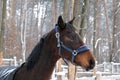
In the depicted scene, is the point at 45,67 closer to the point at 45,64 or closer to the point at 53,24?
the point at 45,64

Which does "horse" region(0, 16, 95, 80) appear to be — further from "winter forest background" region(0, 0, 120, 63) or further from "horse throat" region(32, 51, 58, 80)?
"winter forest background" region(0, 0, 120, 63)

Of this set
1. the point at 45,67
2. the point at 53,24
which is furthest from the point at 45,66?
the point at 53,24

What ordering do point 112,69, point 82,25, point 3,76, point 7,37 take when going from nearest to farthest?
point 3,76
point 82,25
point 112,69
point 7,37

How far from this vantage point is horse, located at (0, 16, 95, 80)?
3922mm

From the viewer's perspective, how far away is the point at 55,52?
4.04 m

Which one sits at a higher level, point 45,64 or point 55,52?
point 55,52

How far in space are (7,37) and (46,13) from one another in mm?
13018

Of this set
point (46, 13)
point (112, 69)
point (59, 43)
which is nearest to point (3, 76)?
point (59, 43)

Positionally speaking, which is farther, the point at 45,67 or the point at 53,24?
the point at 53,24

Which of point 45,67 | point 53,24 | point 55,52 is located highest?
point 53,24

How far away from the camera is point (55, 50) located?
4.05m

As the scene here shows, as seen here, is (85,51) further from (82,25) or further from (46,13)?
(46,13)

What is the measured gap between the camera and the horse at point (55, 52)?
12.9 ft

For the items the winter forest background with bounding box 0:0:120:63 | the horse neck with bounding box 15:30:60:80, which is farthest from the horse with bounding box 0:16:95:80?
the winter forest background with bounding box 0:0:120:63
